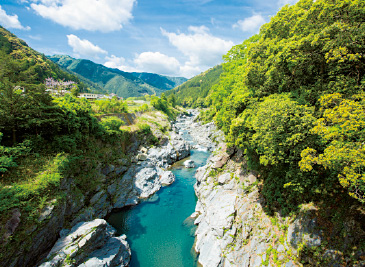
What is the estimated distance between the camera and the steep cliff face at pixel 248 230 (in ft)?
31.6

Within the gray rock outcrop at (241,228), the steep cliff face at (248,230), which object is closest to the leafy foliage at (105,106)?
the steep cliff face at (248,230)

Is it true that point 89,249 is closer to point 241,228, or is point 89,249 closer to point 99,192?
point 99,192

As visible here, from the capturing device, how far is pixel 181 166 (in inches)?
1353

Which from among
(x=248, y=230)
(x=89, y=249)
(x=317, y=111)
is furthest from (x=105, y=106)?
(x=317, y=111)

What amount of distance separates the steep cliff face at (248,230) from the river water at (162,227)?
142 cm

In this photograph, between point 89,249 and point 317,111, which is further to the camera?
point 89,249

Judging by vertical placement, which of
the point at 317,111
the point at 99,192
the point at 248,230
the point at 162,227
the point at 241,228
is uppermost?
the point at 317,111

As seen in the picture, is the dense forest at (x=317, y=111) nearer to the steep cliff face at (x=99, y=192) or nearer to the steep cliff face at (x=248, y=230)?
the steep cliff face at (x=248, y=230)

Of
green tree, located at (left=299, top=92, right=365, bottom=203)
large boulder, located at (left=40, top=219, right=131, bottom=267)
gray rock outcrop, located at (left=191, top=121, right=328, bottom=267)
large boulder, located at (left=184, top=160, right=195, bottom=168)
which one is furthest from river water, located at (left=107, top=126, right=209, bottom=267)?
A: green tree, located at (left=299, top=92, right=365, bottom=203)

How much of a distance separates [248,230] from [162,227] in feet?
34.1

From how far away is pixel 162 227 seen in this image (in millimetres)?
19203

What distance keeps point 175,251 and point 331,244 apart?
1285cm

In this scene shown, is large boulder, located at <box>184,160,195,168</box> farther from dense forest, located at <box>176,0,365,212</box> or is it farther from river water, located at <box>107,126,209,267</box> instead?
dense forest, located at <box>176,0,365,212</box>

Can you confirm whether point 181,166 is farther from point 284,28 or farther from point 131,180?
point 284,28
